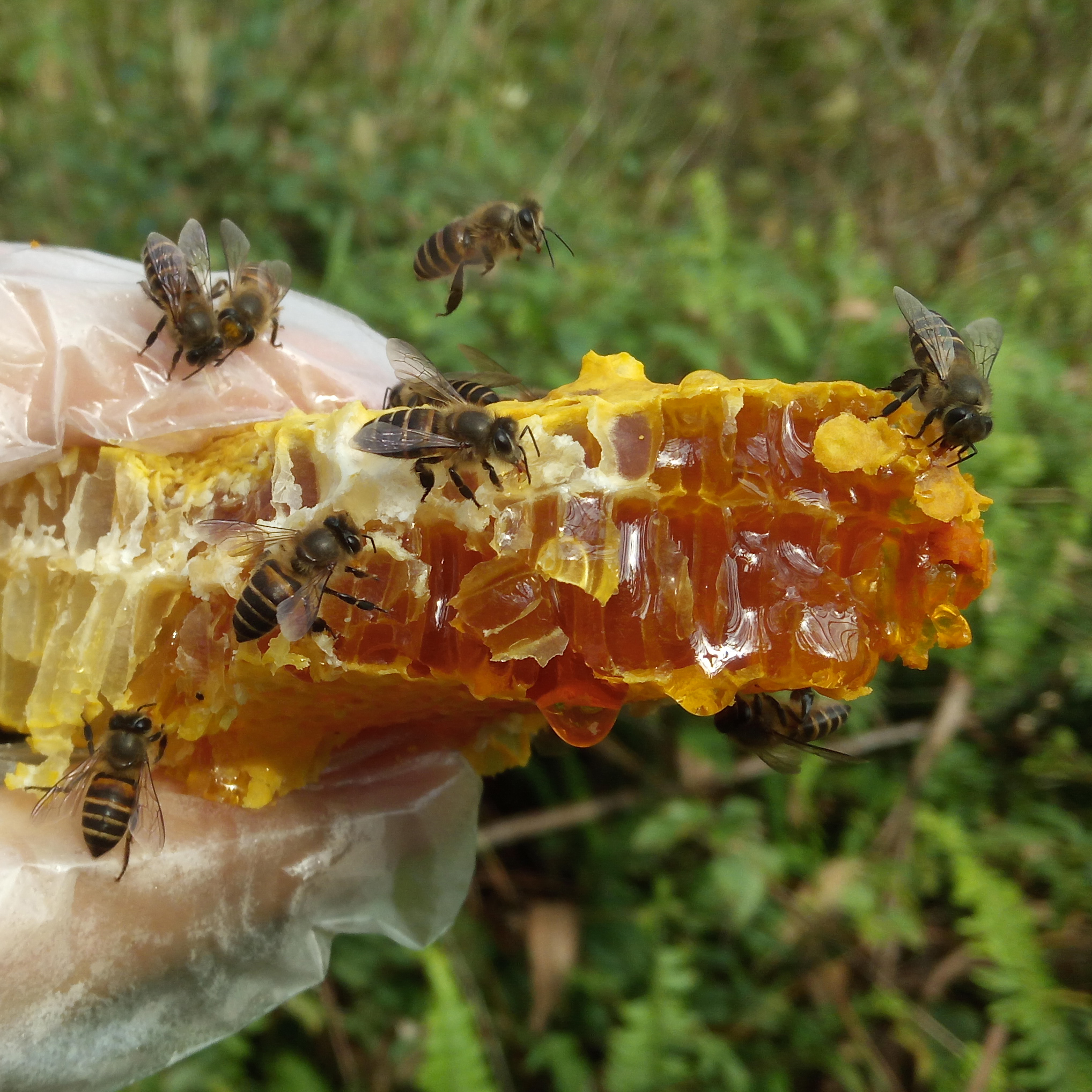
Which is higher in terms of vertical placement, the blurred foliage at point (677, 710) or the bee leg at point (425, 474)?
the bee leg at point (425, 474)

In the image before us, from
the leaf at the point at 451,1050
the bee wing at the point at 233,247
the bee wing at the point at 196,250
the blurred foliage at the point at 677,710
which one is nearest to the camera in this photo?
the bee wing at the point at 196,250

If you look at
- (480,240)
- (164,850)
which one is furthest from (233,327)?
(164,850)

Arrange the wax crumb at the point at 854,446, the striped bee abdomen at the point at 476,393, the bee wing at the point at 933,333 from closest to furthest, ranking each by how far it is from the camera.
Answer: the wax crumb at the point at 854,446, the bee wing at the point at 933,333, the striped bee abdomen at the point at 476,393

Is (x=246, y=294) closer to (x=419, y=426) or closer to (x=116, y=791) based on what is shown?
(x=419, y=426)

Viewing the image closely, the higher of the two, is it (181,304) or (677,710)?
(181,304)

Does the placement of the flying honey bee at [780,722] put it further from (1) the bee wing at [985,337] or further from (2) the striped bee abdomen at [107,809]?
(2) the striped bee abdomen at [107,809]

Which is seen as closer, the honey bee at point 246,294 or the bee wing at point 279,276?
the honey bee at point 246,294

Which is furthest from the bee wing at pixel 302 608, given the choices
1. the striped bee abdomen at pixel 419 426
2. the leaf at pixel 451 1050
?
the leaf at pixel 451 1050
